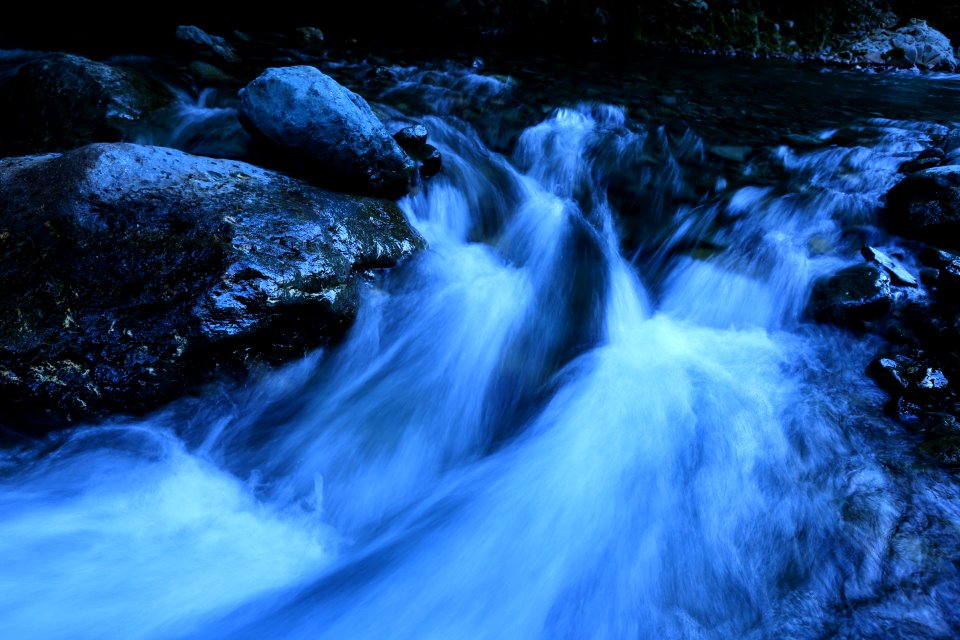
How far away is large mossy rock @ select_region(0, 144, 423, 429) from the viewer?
2832 mm

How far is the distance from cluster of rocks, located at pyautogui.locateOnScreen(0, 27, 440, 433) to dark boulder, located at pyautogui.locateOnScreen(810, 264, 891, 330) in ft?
10.7

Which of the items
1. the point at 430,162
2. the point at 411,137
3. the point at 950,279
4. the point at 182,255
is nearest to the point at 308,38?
the point at 411,137

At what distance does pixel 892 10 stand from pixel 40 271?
1776 centimetres

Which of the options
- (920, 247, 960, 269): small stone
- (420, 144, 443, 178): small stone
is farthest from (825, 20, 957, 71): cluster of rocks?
(420, 144, 443, 178): small stone

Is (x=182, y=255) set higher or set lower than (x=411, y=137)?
lower

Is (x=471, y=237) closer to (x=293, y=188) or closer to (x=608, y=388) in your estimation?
(x=293, y=188)

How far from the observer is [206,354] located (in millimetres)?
2969

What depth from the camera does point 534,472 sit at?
3.07 metres

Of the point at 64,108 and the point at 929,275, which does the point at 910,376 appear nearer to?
the point at 929,275

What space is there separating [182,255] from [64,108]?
3.18m

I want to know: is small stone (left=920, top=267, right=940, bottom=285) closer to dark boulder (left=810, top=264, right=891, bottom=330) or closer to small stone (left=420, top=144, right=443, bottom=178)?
dark boulder (left=810, top=264, right=891, bottom=330)

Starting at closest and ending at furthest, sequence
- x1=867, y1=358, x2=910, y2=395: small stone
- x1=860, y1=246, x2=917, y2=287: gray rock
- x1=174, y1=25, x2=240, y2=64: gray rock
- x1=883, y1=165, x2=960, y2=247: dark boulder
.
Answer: x1=867, y1=358, x2=910, y2=395: small stone
x1=860, y1=246, x2=917, y2=287: gray rock
x1=883, y1=165, x2=960, y2=247: dark boulder
x1=174, y1=25, x2=240, y2=64: gray rock

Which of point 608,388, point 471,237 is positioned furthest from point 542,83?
point 608,388

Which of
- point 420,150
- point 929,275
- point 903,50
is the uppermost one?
point 903,50
